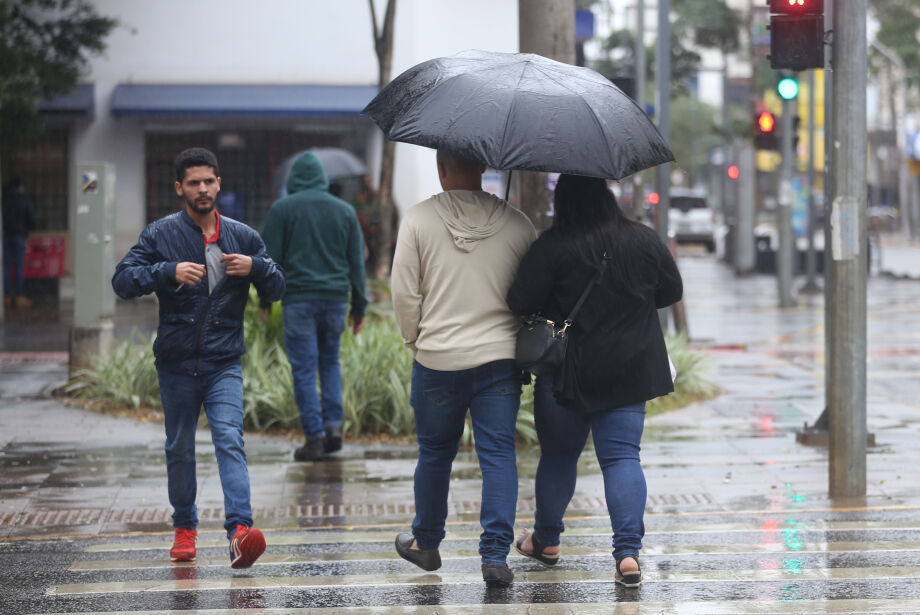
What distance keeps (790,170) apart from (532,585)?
64.0 ft

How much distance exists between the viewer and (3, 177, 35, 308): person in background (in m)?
21.1

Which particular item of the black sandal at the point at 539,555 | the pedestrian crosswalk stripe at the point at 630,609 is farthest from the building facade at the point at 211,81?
the pedestrian crosswalk stripe at the point at 630,609

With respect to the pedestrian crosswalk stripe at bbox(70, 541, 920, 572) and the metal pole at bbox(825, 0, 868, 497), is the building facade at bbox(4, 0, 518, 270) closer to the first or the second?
the metal pole at bbox(825, 0, 868, 497)

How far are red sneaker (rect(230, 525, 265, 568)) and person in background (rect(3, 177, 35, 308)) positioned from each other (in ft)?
54.3

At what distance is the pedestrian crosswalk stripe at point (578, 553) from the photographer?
6.18m

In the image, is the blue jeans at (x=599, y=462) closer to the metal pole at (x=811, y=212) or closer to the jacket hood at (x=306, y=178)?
Answer: the jacket hood at (x=306, y=178)

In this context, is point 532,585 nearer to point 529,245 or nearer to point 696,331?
point 529,245

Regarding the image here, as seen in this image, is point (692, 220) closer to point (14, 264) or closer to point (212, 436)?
point (14, 264)

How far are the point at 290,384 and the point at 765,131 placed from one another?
13669 millimetres

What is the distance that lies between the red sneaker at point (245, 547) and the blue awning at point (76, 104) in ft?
64.3

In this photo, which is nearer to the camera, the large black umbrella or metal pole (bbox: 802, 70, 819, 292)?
the large black umbrella

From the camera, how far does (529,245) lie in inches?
223

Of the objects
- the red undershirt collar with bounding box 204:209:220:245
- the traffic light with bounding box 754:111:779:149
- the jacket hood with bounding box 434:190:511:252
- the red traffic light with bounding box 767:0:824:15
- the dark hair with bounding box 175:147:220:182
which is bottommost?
the red undershirt collar with bounding box 204:209:220:245

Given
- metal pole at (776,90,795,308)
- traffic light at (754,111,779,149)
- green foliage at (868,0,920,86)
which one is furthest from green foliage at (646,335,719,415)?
green foliage at (868,0,920,86)
